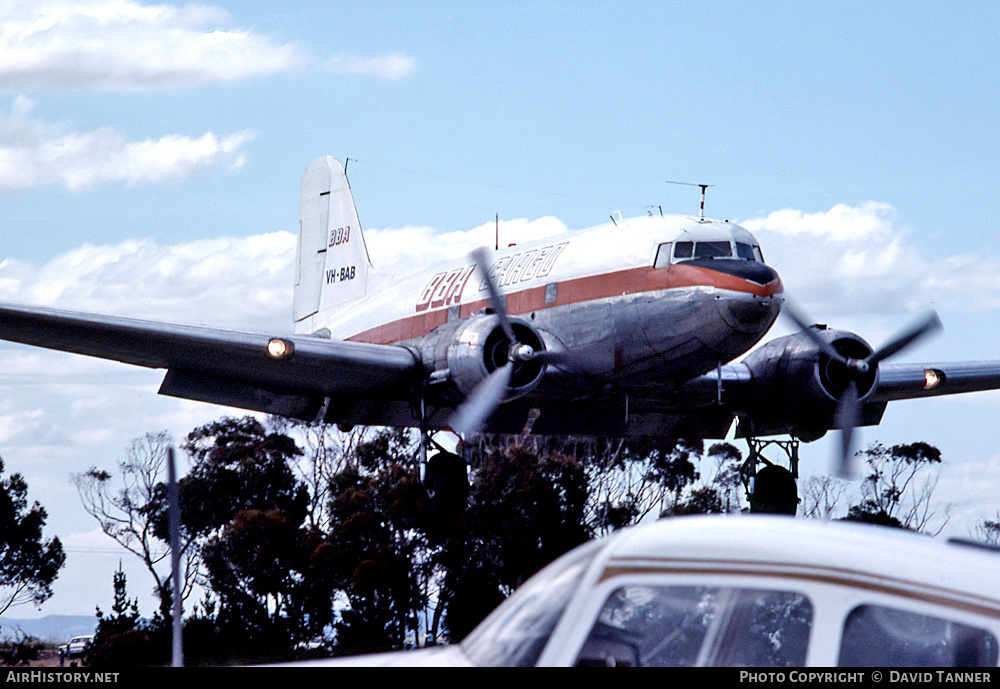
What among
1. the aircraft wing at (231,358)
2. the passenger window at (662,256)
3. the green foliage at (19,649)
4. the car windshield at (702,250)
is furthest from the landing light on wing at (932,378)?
the green foliage at (19,649)

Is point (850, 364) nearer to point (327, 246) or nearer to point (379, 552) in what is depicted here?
point (327, 246)

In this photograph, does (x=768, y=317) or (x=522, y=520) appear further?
(x=522, y=520)

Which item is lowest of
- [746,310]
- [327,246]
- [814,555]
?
[814,555]

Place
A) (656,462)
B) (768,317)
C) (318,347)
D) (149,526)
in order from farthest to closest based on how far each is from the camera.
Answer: (656,462) < (149,526) < (318,347) < (768,317)

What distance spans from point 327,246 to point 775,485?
13783 mm

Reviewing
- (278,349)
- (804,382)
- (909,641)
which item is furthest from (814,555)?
(804,382)

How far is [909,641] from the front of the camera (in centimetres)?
442

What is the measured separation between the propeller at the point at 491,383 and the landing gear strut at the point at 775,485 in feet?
23.3

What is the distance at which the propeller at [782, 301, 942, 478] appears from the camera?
2102 centimetres

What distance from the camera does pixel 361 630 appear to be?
37188mm

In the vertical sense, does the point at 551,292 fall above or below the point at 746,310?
above
